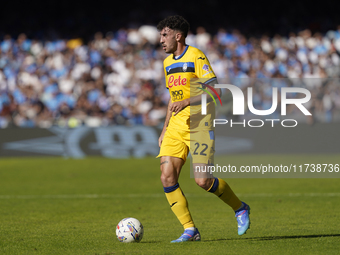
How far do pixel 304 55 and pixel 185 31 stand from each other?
15713 mm

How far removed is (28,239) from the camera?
6.03 m

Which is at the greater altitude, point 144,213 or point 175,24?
point 175,24

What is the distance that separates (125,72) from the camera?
20.1 meters

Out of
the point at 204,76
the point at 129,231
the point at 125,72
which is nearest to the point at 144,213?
the point at 129,231

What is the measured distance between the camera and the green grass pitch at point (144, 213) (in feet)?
17.8

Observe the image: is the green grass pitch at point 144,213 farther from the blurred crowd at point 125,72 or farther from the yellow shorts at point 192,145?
the blurred crowd at point 125,72

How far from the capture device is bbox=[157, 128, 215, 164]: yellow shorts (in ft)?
18.6

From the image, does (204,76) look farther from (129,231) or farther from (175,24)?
(129,231)

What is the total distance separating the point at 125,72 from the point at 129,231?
14.8 meters

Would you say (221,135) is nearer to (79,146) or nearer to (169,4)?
(79,146)

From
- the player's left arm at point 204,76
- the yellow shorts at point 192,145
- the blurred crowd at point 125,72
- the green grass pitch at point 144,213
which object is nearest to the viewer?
the green grass pitch at point 144,213

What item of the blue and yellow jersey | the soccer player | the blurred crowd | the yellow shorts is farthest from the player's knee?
the blurred crowd

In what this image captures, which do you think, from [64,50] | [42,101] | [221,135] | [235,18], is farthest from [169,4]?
[221,135]

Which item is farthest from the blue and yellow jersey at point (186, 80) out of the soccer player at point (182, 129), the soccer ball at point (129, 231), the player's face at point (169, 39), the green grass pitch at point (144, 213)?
the green grass pitch at point (144, 213)
